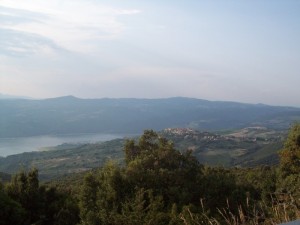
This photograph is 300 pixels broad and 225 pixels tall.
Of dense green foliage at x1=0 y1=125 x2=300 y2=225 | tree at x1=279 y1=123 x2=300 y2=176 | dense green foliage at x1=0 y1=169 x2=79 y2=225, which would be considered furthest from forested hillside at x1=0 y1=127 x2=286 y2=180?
dense green foliage at x1=0 y1=169 x2=79 y2=225

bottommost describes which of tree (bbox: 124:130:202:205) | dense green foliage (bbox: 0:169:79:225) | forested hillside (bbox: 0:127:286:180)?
forested hillside (bbox: 0:127:286:180)

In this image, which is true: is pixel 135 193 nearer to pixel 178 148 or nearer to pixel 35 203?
pixel 35 203

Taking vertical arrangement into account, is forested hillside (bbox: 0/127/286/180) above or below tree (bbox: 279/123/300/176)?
below

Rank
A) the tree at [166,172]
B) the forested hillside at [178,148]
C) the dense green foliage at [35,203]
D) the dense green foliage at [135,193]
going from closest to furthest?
the dense green foliage at [135,193] < the dense green foliage at [35,203] < the tree at [166,172] < the forested hillside at [178,148]

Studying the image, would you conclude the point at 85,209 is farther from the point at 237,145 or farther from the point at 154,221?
the point at 237,145

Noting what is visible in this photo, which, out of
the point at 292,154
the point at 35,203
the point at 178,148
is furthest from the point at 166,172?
the point at 178,148

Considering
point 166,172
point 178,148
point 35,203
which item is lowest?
point 178,148

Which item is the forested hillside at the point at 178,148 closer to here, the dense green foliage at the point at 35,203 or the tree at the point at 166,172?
the tree at the point at 166,172

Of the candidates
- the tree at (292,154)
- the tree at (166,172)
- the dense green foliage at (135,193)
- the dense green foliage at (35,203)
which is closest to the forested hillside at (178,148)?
the tree at (292,154)

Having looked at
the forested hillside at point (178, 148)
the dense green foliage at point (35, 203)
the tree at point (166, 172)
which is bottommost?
the forested hillside at point (178, 148)

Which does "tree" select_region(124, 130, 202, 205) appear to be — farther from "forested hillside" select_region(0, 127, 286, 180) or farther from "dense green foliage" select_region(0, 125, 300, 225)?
"forested hillside" select_region(0, 127, 286, 180)

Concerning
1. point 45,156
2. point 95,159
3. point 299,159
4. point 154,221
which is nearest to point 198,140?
point 95,159

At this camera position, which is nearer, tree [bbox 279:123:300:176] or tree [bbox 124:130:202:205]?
tree [bbox 124:130:202:205]

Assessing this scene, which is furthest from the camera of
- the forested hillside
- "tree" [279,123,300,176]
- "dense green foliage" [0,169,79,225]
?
the forested hillside
